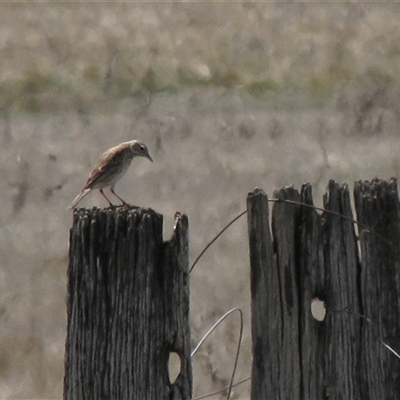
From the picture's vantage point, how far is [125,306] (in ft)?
12.1

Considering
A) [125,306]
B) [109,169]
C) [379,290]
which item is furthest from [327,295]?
[109,169]

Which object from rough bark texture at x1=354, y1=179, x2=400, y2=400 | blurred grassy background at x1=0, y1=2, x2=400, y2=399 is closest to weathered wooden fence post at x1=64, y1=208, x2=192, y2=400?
rough bark texture at x1=354, y1=179, x2=400, y2=400

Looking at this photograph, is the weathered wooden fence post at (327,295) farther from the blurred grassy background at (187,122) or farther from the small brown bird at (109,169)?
the blurred grassy background at (187,122)

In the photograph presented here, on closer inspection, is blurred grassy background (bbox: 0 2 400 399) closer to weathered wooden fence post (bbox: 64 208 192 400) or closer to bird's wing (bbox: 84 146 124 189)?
bird's wing (bbox: 84 146 124 189)

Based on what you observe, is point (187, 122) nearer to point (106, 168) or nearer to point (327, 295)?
point (106, 168)

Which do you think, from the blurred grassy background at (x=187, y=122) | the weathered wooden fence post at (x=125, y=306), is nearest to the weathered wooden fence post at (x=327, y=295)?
the weathered wooden fence post at (x=125, y=306)

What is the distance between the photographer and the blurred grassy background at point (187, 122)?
14016 millimetres

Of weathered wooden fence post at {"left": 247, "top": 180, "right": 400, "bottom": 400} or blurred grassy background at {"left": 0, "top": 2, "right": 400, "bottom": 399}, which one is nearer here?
weathered wooden fence post at {"left": 247, "top": 180, "right": 400, "bottom": 400}

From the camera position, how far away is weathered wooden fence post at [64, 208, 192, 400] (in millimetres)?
3678

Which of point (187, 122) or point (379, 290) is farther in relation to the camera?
point (187, 122)

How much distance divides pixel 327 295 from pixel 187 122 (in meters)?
15.0

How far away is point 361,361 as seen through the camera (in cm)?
402

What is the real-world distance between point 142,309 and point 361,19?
19.5m

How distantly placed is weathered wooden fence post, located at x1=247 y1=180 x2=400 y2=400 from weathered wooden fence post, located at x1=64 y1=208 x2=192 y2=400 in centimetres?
33
